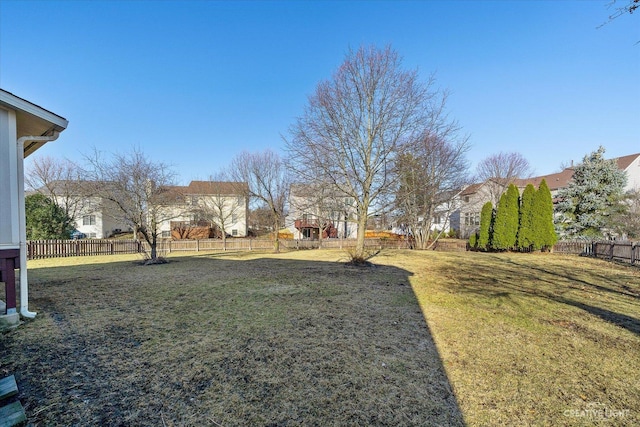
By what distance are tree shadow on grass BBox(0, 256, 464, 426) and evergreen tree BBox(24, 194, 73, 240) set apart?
16164mm

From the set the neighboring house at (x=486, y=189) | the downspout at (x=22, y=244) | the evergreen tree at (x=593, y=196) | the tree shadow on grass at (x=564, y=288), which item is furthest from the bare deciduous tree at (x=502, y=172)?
the downspout at (x=22, y=244)

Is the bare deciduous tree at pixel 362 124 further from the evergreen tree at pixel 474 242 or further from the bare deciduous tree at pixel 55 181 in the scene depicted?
the bare deciduous tree at pixel 55 181

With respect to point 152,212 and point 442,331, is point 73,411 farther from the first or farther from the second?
point 152,212

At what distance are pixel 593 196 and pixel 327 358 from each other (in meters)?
23.1

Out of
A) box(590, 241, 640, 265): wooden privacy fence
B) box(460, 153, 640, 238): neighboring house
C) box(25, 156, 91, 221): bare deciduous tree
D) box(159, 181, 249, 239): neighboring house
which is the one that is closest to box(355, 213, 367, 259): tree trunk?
box(590, 241, 640, 265): wooden privacy fence

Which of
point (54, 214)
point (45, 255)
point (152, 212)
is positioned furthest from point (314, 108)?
point (54, 214)

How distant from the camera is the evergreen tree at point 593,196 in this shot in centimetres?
1789

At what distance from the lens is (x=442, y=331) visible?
418 cm

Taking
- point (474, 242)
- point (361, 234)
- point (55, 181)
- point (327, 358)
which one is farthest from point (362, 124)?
point (55, 181)

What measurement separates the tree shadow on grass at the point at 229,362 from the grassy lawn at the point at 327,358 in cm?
2

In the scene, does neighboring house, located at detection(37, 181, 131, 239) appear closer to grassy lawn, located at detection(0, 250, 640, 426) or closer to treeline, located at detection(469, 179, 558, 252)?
grassy lawn, located at detection(0, 250, 640, 426)

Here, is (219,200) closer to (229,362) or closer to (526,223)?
(526,223)

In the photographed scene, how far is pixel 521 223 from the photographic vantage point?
18000 mm

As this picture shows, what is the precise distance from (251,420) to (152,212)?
1415 cm
